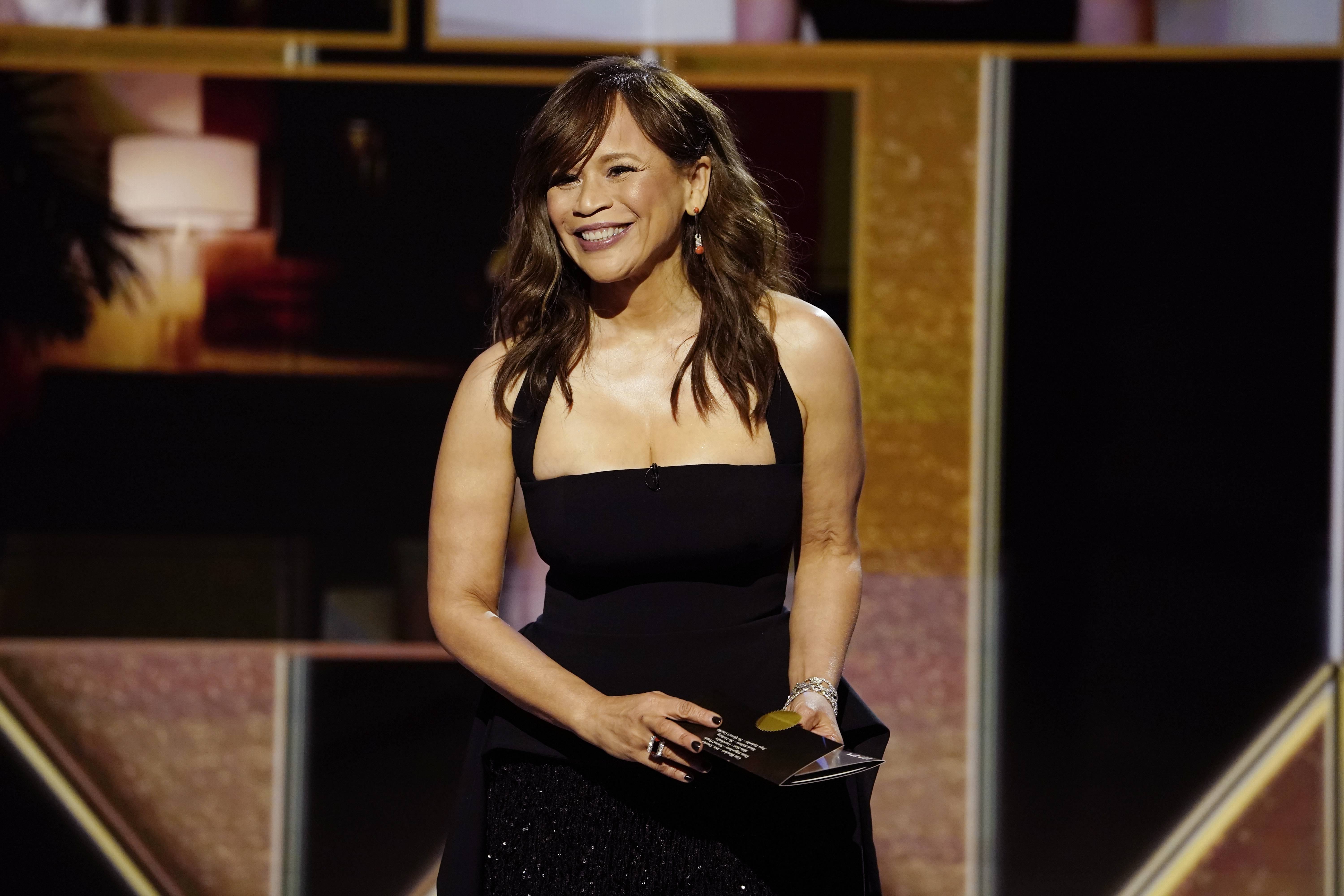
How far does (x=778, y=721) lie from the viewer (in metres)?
1.22

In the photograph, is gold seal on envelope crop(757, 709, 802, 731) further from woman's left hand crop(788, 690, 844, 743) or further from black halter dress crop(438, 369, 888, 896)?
black halter dress crop(438, 369, 888, 896)

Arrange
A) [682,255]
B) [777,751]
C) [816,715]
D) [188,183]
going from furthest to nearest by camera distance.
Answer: [188,183] < [682,255] < [816,715] < [777,751]

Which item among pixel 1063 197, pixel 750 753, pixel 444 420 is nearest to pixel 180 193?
pixel 444 420

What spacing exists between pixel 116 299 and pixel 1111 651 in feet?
7.78

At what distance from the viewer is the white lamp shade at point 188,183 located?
9.39 feet

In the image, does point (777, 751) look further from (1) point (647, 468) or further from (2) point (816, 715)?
(1) point (647, 468)

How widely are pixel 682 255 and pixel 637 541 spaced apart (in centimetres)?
35

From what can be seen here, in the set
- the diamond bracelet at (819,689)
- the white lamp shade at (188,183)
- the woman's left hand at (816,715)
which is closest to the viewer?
the woman's left hand at (816,715)

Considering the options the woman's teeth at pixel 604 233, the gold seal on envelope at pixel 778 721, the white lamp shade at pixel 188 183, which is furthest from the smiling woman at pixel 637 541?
the white lamp shade at pixel 188 183

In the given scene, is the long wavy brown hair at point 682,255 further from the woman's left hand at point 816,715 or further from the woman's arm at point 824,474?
the woman's left hand at point 816,715

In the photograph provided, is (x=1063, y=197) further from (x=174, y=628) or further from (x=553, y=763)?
(x=174, y=628)

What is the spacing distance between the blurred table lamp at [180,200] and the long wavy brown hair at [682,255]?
5.25 ft

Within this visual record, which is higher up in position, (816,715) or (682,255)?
(682,255)

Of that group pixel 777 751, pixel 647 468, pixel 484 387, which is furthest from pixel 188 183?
pixel 777 751
